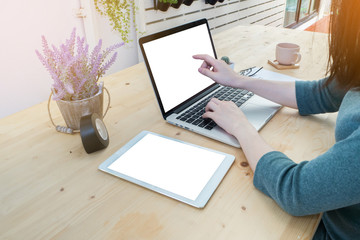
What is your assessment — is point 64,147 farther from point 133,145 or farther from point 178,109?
point 178,109

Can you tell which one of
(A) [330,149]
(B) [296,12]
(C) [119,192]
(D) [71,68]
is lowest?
(B) [296,12]

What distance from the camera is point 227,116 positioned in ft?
2.44

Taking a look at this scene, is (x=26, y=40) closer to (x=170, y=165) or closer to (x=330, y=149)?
(x=170, y=165)

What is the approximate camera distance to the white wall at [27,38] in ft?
5.51

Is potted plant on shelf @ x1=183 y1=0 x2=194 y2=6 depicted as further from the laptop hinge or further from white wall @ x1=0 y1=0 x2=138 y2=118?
the laptop hinge

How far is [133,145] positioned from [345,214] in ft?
1.73

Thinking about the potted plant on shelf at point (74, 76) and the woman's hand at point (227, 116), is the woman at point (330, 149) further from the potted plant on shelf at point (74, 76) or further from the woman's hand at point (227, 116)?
the potted plant on shelf at point (74, 76)

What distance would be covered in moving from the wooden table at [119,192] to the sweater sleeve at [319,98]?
32mm

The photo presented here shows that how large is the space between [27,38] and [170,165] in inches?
63.3

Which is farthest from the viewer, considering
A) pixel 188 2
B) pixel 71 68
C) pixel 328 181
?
pixel 188 2

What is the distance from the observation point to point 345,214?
632mm

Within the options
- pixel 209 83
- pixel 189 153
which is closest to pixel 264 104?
pixel 209 83

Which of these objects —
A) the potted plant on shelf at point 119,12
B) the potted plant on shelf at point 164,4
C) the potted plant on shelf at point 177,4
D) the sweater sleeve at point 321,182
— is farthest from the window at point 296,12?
the sweater sleeve at point 321,182

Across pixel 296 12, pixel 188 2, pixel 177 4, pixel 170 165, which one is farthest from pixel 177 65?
pixel 296 12
